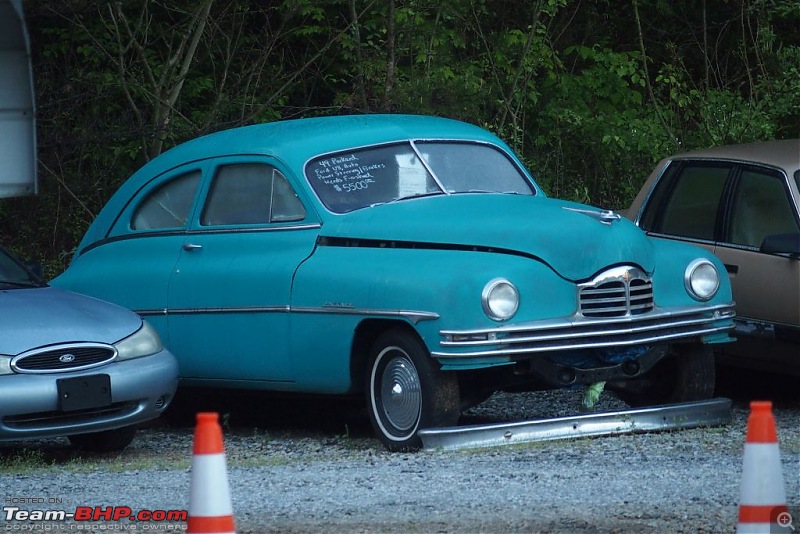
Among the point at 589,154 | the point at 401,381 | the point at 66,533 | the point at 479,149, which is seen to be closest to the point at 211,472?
the point at 66,533

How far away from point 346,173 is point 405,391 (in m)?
1.61

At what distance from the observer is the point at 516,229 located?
8000 millimetres

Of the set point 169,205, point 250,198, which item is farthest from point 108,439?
point 169,205

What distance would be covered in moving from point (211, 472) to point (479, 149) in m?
5.26

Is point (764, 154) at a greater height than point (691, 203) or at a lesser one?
greater

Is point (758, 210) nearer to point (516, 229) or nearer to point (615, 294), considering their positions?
point (615, 294)

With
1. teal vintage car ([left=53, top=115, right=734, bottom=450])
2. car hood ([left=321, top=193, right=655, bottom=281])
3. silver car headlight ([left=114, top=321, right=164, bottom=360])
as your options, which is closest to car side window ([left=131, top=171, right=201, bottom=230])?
teal vintage car ([left=53, top=115, right=734, bottom=450])

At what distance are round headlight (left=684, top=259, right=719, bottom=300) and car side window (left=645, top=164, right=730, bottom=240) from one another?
1.20 m

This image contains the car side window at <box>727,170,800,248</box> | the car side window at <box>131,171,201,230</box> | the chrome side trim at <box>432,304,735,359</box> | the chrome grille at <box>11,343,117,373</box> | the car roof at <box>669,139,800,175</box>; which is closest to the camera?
the chrome side trim at <box>432,304,735,359</box>

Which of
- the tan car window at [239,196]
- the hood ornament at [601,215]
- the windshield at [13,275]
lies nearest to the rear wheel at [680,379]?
the hood ornament at [601,215]

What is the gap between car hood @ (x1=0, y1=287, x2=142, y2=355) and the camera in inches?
316

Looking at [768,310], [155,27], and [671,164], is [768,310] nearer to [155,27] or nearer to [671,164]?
[671,164]

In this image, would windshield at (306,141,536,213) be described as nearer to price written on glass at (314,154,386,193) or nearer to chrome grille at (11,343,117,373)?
price written on glass at (314,154,386,193)

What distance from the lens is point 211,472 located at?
14.8 ft
